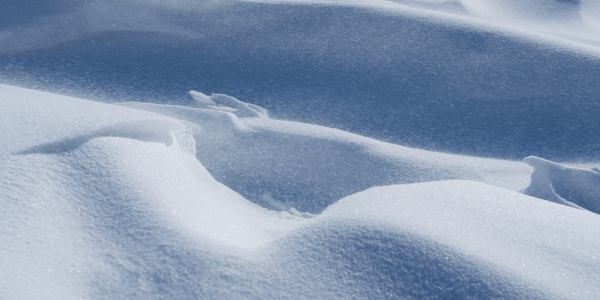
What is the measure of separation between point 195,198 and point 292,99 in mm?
758

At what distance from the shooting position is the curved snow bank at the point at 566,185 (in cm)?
118

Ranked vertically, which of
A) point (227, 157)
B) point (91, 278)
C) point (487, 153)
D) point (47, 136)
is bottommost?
point (91, 278)

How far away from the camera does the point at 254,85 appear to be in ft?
5.47

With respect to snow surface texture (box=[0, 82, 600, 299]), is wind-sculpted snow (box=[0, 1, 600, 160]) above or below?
above

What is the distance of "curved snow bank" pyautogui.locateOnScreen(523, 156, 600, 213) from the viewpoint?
1178 mm

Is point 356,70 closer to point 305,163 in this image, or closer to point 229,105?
point 229,105

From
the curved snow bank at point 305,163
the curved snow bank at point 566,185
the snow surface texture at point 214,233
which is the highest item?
the curved snow bank at point 566,185

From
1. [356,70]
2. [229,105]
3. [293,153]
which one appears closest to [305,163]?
[293,153]

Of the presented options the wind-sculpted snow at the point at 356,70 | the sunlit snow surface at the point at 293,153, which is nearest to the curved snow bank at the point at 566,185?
the sunlit snow surface at the point at 293,153

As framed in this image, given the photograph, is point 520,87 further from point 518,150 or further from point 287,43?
point 287,43

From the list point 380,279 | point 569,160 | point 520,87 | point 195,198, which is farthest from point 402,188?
point 520,87

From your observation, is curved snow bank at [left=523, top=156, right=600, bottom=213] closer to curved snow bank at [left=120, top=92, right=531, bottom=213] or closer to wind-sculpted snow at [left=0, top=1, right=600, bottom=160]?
curved snow bank at [left=120, top=92, right=531, bottom=213]

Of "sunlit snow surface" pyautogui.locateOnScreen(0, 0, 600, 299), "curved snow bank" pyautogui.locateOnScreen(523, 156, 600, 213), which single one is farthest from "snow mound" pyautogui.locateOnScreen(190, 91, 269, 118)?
"curved snow bank" pyautogui.locateOnScreen(523, 156, 600, 213)

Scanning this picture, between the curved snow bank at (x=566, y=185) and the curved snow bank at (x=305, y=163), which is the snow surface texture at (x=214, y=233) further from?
the curved snow bank at (x=566, y=185)
